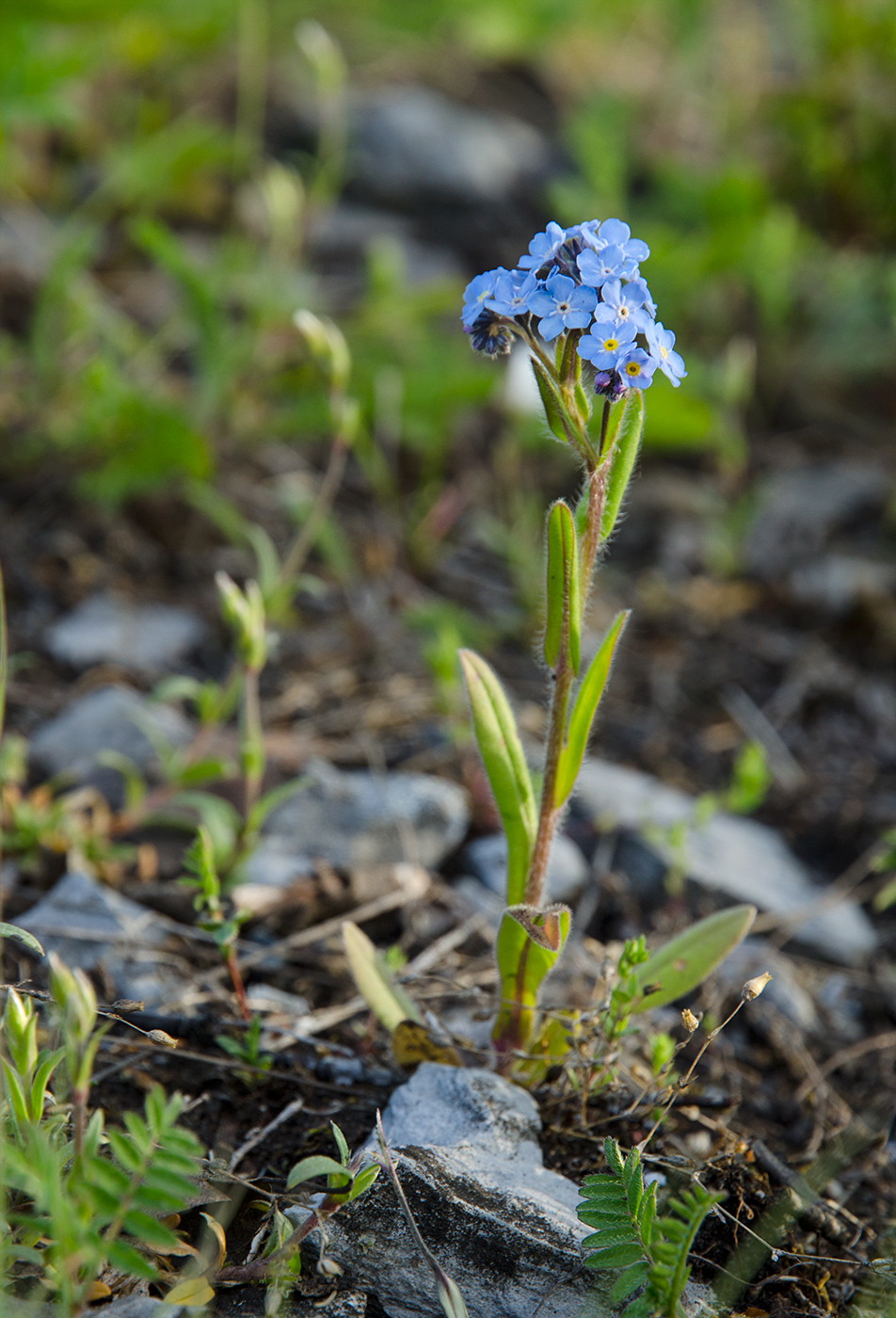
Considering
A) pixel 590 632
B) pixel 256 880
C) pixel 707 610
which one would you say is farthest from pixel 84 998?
pixel 707 610

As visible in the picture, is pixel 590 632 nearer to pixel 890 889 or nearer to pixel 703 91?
pixel 890 889

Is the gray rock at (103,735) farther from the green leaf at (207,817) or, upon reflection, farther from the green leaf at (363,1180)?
the green leaf at (363,1180)

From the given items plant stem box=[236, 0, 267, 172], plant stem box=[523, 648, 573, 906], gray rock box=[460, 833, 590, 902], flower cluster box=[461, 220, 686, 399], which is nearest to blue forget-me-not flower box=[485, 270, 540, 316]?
flower cluster box=[461, 220, 686, 399]

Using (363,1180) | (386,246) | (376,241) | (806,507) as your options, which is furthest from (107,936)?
(376,241)

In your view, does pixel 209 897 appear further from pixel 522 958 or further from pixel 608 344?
pixel 608 344

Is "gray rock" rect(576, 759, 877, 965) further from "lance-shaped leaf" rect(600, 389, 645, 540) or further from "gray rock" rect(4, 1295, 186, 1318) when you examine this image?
"gray rock" rect(4, 1295, 186, 1318)

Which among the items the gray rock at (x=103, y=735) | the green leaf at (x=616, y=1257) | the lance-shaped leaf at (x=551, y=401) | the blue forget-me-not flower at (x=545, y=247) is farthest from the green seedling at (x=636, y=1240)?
the gray rock at (x=103, y=735)
